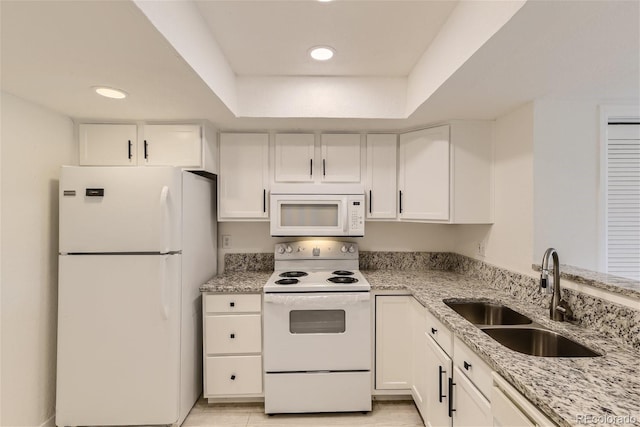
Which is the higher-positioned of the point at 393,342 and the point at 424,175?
the point at 424,175

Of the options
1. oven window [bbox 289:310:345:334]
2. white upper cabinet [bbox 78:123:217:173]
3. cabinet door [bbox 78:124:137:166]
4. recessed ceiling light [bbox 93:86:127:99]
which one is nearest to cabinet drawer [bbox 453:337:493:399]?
oven window [bbox 289:310:345:334]

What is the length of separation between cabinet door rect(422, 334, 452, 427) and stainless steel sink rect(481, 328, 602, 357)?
30 centimetres

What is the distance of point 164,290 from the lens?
1.81 metres

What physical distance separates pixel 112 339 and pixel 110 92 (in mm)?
1485

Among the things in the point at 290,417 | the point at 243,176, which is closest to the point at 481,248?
the point at 290,417

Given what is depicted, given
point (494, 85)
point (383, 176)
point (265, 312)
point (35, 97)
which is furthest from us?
point (383, 176)

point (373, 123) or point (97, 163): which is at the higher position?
point (373, 123)

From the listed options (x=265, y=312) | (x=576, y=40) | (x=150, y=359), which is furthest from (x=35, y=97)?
(x=576, y=40)

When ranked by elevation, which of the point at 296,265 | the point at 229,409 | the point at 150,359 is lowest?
the point at 229,409

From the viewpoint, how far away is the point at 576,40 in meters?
1.14

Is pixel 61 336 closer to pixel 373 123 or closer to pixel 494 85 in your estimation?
pixel 373 123

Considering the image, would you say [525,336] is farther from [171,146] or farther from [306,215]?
[171,146]

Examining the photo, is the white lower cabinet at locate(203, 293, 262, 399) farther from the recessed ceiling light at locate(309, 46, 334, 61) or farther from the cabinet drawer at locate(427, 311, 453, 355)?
the recessed ceiling light at locate(309, 46, 334, 61)

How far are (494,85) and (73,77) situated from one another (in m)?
2.19
